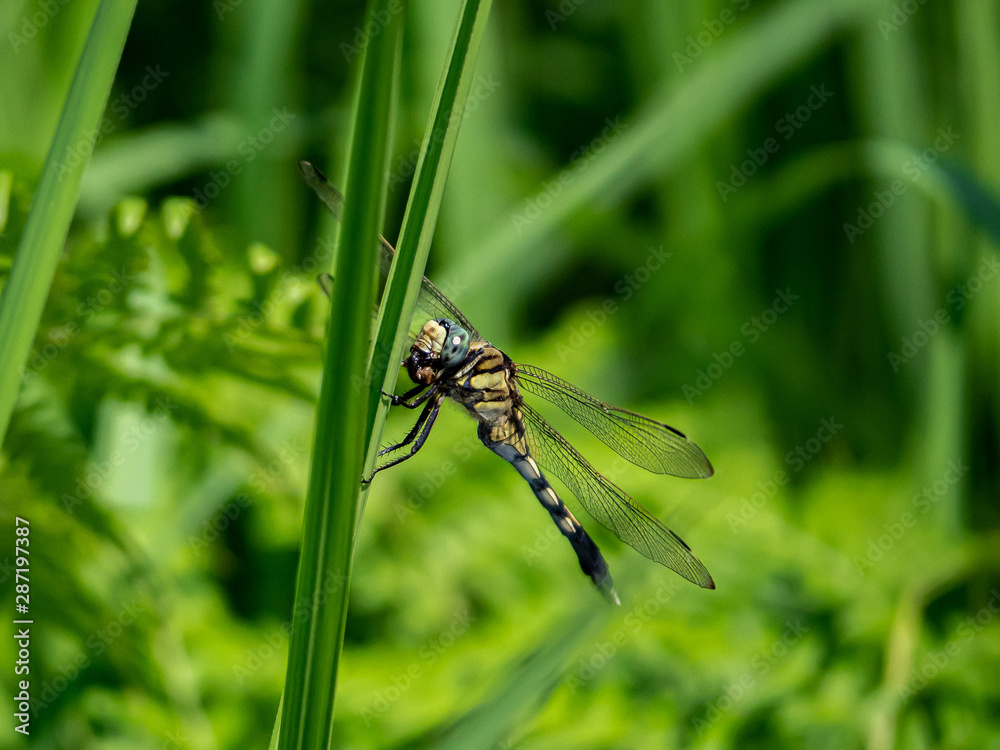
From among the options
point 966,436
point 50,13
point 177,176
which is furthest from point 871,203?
point 50,13

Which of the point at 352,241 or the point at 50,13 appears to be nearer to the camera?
the point at 352,241

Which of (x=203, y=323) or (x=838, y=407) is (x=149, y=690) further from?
(x=838, y=407)

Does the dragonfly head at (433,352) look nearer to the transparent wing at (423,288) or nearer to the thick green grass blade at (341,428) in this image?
the transparent wing at (423,288)

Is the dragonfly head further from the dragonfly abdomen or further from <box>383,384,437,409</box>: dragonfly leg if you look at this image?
the dragonfly abdomen

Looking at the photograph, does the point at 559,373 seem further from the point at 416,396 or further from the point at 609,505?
the point at 416,396

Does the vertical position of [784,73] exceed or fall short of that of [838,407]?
it exceeds it

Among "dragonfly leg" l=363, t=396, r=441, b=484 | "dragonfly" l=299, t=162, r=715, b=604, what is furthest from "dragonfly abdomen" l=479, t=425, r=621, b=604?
"dragonfly leg" l=363, t=396, r=441, b=484

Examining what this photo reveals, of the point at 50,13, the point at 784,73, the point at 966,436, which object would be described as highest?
the point at 50,13

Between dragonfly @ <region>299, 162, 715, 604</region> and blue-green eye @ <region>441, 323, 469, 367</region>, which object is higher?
blue-green eye @ <region>441, 323, 469, 367</region>

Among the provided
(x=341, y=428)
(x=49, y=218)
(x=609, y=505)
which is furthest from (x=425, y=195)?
(x=609, y=505)
